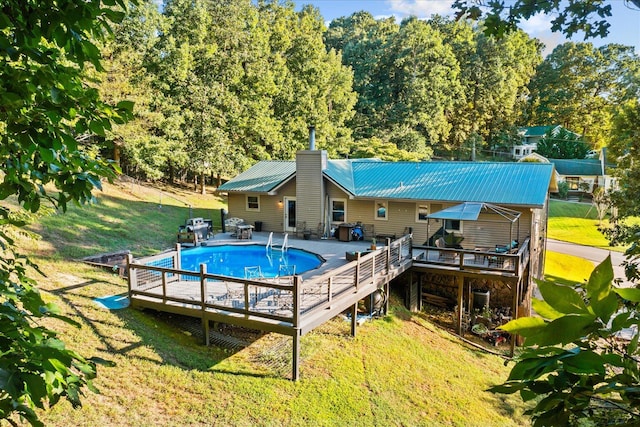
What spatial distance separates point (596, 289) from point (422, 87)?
131 ft

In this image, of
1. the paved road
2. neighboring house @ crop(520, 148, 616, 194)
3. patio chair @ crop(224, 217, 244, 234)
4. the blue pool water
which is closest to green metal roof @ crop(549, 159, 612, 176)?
neighboring house @ crop(520, 148, 616, 194)

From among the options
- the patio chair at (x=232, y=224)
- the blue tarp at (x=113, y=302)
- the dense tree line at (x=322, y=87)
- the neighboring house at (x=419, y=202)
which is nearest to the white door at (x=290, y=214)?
the neighboring house at (x=419, y=202)

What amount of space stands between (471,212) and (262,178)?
991cm

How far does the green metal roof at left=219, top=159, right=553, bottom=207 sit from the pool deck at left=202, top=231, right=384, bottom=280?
198 cm

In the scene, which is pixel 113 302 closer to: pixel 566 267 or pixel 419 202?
pixel 419 202

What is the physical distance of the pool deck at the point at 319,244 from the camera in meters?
14.2

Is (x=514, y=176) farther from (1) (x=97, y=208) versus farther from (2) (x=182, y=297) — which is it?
(1) (x=97, y=208)

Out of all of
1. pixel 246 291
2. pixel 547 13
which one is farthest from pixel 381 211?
pixel 547 13

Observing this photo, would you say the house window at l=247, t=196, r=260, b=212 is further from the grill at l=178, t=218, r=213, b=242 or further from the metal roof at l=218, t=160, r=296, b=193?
the grill at l=178, t=218, r=213, b=242

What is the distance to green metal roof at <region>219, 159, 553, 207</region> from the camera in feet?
48.4

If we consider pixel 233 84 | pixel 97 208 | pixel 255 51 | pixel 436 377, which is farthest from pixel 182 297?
pixel 255 51

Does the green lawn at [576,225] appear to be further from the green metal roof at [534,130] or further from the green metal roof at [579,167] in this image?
the green metal roof at [534,130]

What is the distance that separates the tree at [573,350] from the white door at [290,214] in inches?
692

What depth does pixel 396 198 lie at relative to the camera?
15.9 meters
